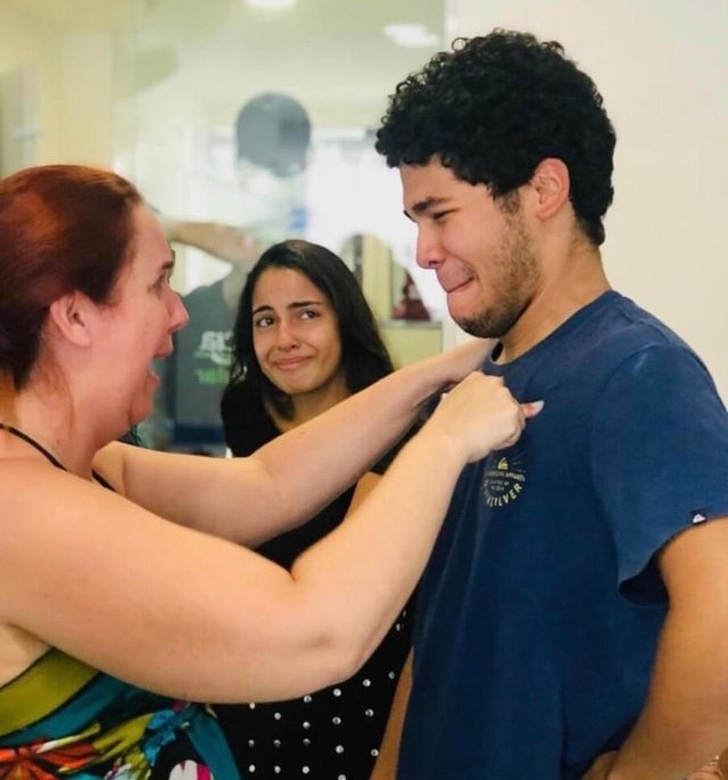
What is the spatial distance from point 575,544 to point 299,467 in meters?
0.44

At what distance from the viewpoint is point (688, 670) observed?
922 mm

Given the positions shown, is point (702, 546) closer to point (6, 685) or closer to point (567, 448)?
point (567, 448)

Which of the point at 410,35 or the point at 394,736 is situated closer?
the point at 394,736

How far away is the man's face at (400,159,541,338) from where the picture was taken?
44.8 inches

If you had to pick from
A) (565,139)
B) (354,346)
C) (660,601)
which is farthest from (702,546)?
(354,346)

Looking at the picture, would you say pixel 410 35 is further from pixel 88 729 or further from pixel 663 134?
pixel 88 729

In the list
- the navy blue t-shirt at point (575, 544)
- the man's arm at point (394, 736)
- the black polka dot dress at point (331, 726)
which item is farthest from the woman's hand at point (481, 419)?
the black polka dot dress at point (331, 726)

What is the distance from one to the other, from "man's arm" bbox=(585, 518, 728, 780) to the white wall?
1240 mm

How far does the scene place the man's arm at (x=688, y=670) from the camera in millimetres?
893

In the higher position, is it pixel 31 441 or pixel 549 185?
pixel 549 185

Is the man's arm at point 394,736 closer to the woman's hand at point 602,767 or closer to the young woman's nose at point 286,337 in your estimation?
the woman's hand at point 602,767

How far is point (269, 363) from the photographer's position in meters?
2.03

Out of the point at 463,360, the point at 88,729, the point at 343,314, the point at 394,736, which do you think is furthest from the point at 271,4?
the point at 88,729

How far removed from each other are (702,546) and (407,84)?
640 mm
